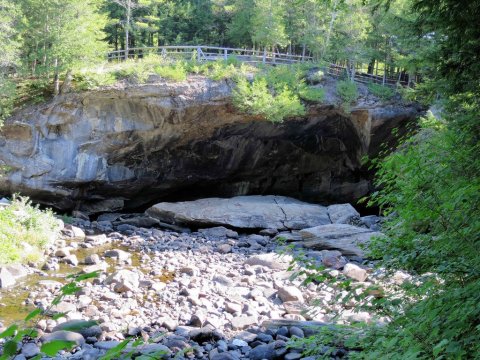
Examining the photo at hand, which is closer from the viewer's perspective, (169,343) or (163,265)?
(169,343)

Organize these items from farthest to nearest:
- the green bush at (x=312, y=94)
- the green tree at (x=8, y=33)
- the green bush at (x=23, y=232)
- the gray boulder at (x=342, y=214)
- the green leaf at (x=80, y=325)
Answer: the green bush at (x=312, y=94) < the gray boulder at (x=342, y=214) < the green tree at (x=8, y=33) < the green bush at (x=23, y=232) < the green leaf at (x=80, y=325)

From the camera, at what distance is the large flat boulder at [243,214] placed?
54.6 feet

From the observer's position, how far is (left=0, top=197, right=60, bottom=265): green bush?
411 inches

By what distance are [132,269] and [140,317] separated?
10.4ft

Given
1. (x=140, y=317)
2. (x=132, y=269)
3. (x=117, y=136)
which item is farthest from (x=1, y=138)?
(x=140, y=317)

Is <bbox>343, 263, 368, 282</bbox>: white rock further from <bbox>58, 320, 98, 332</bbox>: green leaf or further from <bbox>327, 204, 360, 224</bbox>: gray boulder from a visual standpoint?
<bbox>58, 320, 98, 332</bbox>: green leaf

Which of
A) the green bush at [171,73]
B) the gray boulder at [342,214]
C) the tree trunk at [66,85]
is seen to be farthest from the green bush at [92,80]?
the gray boulder at [342,214]

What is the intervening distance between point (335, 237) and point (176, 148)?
848 cm

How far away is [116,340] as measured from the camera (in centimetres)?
678

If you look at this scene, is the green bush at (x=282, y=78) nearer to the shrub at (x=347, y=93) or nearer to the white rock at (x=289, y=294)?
the shrub at (x=347, y=93)

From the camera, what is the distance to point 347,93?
17547mm

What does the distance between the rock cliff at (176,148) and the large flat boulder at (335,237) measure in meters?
6.07

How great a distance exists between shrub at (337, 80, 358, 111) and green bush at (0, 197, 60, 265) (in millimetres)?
12044

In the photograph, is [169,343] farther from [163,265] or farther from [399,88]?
[399,88]
